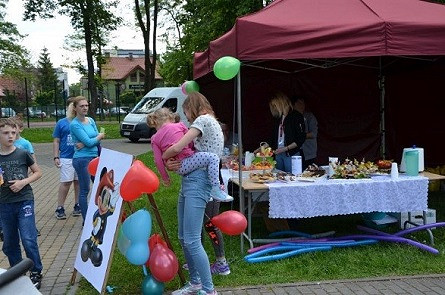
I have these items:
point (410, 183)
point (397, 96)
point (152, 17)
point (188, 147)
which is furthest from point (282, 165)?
point (152, 17)

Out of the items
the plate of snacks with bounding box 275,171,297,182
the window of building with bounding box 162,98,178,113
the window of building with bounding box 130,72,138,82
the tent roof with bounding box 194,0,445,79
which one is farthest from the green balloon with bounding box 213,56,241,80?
the window of building with bounding box 130,72,138,82

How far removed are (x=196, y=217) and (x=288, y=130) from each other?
274cm

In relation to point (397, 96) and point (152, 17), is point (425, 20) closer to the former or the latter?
point (397, 96)

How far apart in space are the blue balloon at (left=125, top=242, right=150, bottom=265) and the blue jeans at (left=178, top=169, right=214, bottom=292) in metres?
0.32

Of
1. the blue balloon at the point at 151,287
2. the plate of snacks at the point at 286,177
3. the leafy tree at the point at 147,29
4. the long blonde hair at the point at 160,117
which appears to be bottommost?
the blue balloon at the point at 151,287

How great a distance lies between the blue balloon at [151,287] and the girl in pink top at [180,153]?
85 cm

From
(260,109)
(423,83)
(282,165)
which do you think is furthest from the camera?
(260,109)

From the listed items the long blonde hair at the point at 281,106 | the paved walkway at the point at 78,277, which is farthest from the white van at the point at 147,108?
→ the long blonde hair at the point at 281,106

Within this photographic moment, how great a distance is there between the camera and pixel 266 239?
579 centimetres

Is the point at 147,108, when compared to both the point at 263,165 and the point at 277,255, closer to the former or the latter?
the point at 263,165

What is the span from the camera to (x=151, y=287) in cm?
412

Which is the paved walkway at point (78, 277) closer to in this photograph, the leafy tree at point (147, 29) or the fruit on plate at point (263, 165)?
the fruit on plate at point (263, 165)

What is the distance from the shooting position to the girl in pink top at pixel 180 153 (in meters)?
4.01

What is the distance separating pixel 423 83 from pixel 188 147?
21.3 feet
